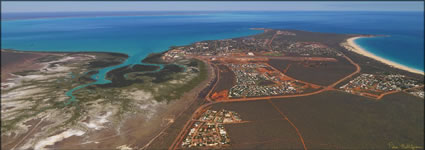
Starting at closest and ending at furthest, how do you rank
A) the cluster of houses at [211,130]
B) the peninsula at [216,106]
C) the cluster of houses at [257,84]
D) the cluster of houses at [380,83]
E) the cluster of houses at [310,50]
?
the cluster of houses at [211,130] < the peninsula at [216,106] < the cluster of houses at [257,84] < the cluster of houses at [380,83] < the cluster of houses at [310,50]

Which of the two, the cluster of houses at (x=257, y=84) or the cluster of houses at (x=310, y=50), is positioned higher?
the cluster of houses at (x=310, y=50)

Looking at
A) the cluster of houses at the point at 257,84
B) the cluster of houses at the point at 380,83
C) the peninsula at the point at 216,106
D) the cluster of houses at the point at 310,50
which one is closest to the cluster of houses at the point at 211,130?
the peninsula at the point at 216,106

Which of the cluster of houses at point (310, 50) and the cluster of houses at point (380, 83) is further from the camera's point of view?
the cluster of houses at point (310, 50)

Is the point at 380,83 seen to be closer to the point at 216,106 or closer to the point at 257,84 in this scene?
the point at 257,84

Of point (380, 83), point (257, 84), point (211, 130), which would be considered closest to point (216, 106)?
point (211, 130)

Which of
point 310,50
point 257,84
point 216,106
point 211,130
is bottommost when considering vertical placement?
point 211,130

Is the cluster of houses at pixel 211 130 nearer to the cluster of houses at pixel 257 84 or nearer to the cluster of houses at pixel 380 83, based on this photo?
the cluster of houses at pixel 257 84

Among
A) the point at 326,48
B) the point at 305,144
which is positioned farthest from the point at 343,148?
the point at 326,48

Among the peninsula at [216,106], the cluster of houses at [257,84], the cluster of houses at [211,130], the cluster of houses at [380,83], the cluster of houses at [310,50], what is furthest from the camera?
the cluster of houses at [310,50]

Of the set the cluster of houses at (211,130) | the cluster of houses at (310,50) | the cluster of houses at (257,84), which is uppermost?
the cluster of houses at (310,50)

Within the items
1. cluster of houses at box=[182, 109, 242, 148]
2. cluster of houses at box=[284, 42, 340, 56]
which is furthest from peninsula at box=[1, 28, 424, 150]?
cluster of houses at box=[284, 42, 340, 56]

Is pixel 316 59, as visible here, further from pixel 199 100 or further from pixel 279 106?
pixel 199 100
